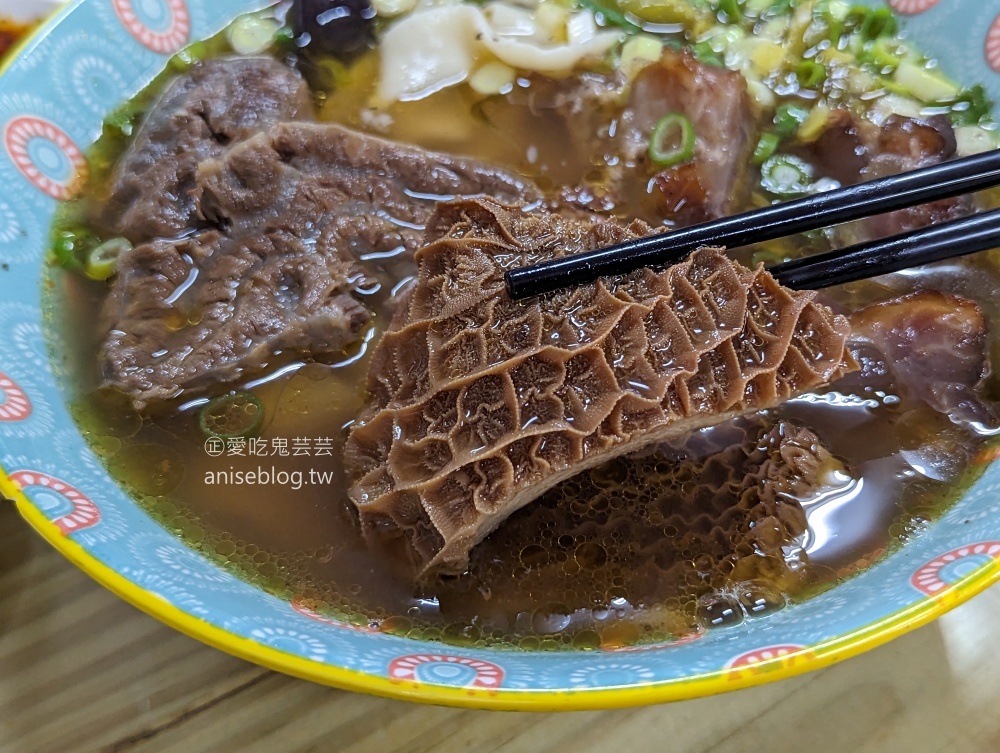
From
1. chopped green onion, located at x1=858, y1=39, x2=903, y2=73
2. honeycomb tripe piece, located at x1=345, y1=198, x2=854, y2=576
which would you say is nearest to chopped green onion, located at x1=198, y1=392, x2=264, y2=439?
honeycomb tripe piece, located at x1=345, y1=198, x2=854, y2=576

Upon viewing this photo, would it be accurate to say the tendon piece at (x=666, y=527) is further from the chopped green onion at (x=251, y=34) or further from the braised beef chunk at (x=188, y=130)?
the chopped green onion at (x=251, y=34)

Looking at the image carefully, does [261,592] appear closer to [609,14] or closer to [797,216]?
[797,216]

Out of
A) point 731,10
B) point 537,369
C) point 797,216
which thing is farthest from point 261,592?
point 731,10

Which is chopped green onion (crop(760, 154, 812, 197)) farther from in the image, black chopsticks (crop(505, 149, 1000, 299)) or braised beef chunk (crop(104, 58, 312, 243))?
braised beef chunk (crop(104, 58, 312, 243))

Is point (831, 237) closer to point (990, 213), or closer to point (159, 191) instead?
point (990, 213)

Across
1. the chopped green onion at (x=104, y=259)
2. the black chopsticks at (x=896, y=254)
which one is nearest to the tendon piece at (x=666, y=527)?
the black chopsticks at (x=896, y=254)

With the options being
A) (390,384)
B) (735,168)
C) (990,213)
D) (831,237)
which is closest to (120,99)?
(390,384)
